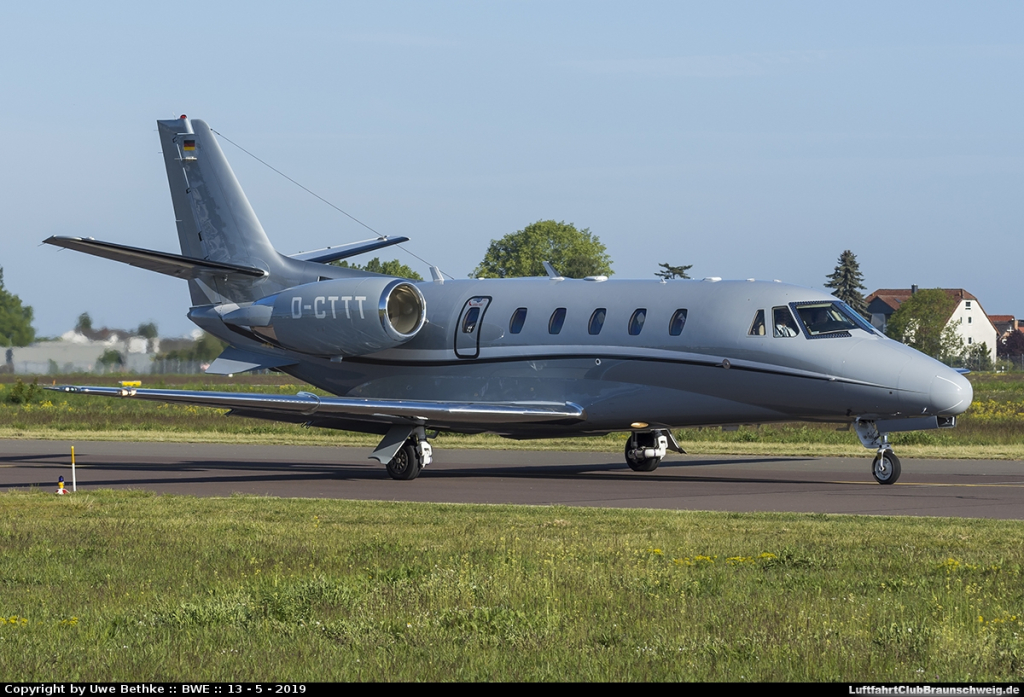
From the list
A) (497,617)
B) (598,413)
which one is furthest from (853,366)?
(497,617)

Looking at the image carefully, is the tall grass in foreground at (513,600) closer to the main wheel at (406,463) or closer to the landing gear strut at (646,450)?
the main wheel at (406,463)

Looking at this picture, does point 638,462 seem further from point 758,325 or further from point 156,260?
point 156,260

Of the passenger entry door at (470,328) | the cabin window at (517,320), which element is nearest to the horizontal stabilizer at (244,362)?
the passenger entry door at (470,328)

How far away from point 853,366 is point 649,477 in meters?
4.85

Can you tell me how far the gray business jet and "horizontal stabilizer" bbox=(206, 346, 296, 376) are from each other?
5cm

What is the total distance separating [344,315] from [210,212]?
5439 mm

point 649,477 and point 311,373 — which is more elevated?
point 311,373

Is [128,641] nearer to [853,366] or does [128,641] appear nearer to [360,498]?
[360,498]

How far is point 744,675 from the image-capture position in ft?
23.3

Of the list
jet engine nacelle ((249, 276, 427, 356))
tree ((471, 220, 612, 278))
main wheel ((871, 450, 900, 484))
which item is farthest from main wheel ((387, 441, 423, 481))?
tree ((471, 220, 612, 278))

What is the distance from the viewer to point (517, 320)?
24.1 metres

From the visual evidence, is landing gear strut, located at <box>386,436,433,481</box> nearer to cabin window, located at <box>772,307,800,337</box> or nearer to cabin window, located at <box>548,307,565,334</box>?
cabin window, located at <box>548,307,565,334</box>

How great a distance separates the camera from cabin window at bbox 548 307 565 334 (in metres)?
23.5

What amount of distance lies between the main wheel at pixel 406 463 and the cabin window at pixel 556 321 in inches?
133
